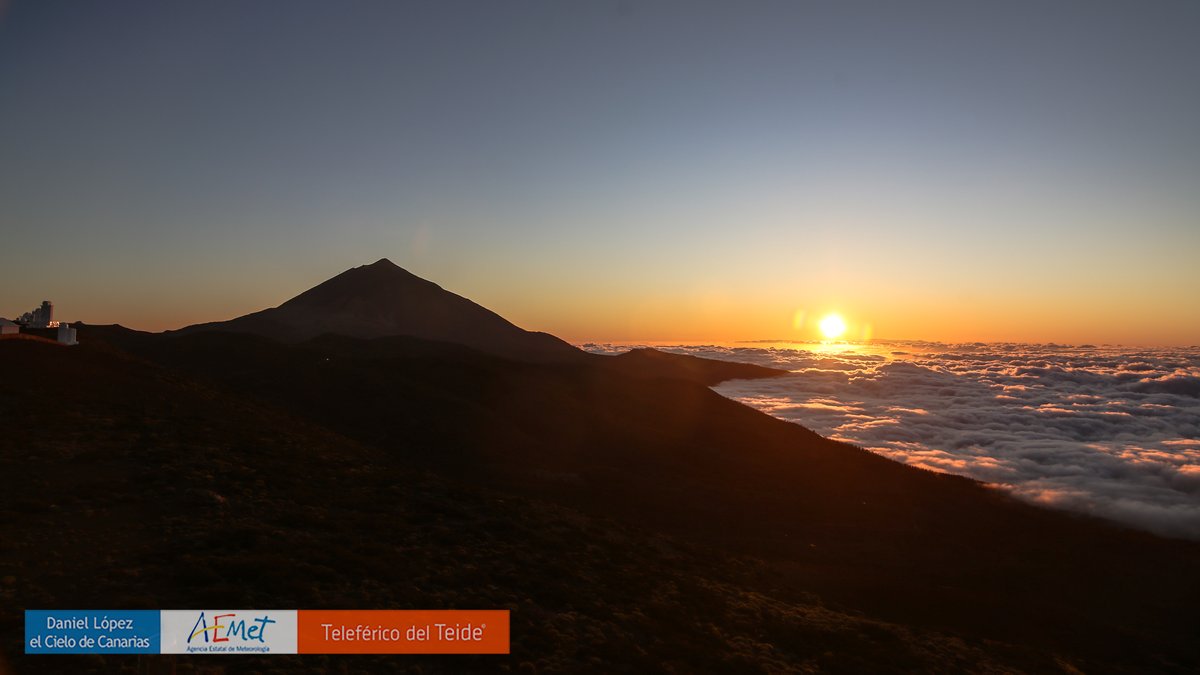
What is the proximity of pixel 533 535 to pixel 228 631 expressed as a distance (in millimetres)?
12384

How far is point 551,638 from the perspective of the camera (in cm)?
1452

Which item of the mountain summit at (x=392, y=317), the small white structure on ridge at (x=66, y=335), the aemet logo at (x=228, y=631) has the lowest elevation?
the aemet logo at (x=228, y=631)

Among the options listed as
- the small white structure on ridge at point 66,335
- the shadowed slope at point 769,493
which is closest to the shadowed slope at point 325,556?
the small white structure on ridge at point 66,335

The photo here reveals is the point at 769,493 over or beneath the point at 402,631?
beneath

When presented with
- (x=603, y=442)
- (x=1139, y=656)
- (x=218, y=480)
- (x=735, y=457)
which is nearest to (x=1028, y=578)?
(x=1139, y=656)

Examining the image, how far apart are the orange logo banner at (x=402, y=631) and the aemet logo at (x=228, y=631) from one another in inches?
15.7

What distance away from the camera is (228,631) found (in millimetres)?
10969

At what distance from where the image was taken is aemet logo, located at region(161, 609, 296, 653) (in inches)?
402

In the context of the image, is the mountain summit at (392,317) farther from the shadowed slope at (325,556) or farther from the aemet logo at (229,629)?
the aemet logo at (229,629)

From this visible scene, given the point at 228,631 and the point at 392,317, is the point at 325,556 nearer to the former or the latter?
the point at 228,631

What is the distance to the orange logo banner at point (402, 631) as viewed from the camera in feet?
40.4

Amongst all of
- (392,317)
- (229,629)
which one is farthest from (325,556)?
(392,317)

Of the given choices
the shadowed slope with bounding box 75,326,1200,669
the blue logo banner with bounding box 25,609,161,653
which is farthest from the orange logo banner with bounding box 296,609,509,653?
the shadowed slope with bounding box 75,326,1200,669

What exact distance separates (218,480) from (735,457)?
45.2m
